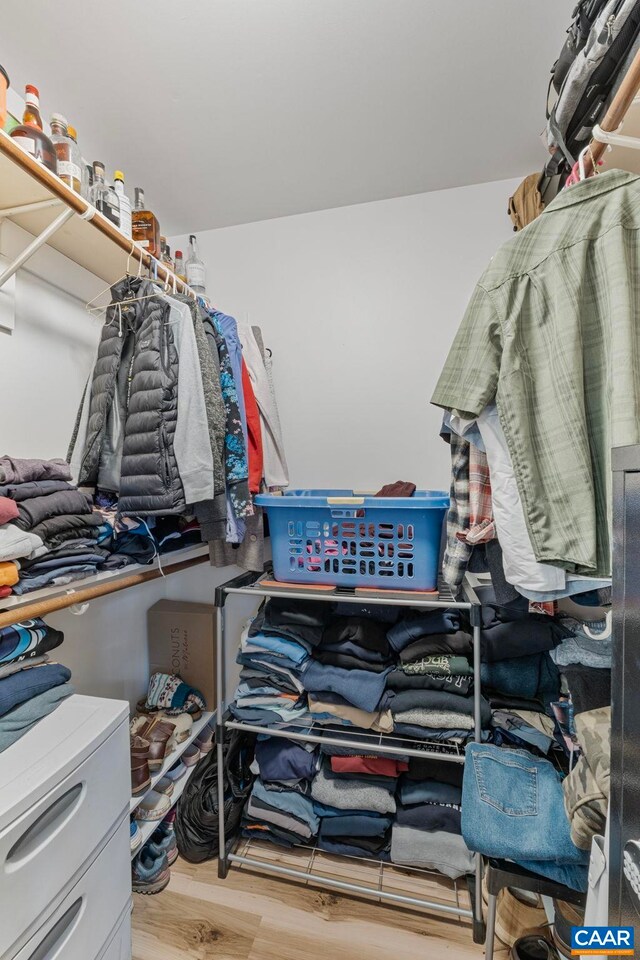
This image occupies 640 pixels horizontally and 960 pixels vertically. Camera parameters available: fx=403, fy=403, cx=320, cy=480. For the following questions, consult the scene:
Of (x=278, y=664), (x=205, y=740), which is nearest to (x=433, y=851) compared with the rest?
(x=278, y=664)

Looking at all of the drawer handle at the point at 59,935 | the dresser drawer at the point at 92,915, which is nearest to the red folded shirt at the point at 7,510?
the dresser drawer at the point at 92,915

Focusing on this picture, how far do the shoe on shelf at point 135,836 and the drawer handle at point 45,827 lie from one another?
0.53 m

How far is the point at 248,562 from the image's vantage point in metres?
1.47

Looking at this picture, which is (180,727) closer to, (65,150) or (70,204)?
(70,204)

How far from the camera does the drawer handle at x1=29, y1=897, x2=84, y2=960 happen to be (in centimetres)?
71

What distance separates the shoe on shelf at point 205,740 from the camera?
5.33ft

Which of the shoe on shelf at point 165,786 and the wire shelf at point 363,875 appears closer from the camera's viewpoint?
the wire shelf at point 363,875

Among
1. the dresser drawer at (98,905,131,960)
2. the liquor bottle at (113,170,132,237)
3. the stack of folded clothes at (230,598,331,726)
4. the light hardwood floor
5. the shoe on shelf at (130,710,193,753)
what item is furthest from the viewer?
the shoe on shelf at (130,710,193,753)

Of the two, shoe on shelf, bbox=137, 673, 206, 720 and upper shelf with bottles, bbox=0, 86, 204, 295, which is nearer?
upper shelf with bottles, bbox=0, 86, 204, 295

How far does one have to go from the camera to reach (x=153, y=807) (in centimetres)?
132

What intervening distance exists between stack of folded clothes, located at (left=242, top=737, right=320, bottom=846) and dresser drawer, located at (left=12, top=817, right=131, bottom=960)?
0.50m

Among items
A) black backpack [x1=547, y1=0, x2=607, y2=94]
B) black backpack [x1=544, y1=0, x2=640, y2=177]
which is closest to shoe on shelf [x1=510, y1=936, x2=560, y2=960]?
black backpack [x1=544, y1=0, x2=640, y2=177]

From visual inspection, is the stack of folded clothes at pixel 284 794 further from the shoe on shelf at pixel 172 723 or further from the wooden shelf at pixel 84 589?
the wooden shelf at pixel 84 589

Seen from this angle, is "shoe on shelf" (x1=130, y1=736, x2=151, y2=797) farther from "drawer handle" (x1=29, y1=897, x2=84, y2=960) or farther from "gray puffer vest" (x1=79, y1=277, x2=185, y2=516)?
"gray puffer vest" (x1=79, y1=277, x2=185, y2=516)
